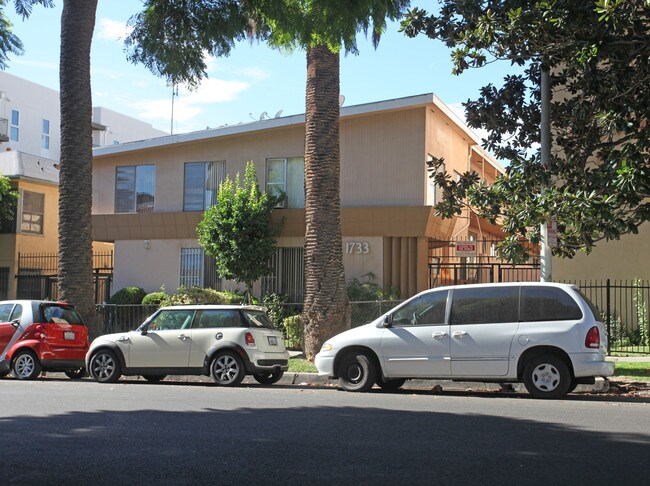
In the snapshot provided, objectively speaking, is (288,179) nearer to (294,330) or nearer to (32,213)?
(294,330)

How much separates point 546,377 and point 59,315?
9995 mm

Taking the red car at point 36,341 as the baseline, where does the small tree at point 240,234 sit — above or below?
above

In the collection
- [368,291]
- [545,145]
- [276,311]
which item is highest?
[545,145]

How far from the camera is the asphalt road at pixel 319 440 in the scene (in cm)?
650

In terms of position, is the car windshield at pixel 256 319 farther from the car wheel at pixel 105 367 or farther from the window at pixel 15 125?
the window at pixel 15 125

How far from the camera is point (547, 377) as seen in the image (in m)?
11.8

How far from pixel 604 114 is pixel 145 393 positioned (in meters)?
Answer: 8.89

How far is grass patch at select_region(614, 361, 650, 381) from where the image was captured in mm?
14204

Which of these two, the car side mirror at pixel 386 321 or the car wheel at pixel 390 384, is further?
the car wheel at pixel 390 384

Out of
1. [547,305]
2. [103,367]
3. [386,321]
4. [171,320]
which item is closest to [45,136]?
[103,367]

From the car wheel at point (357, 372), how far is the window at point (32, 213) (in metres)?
20.6

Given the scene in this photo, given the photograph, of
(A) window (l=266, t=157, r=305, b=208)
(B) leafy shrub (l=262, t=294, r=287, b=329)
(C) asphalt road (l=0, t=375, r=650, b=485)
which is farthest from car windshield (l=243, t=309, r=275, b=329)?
(A) window (l=266, t=157, r=305, b=208)

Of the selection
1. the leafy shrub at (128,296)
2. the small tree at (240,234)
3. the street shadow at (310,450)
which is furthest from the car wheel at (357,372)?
the leafy shrub at (128,296)

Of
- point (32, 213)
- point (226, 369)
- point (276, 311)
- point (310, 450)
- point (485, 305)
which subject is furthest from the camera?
point (32, 213)
